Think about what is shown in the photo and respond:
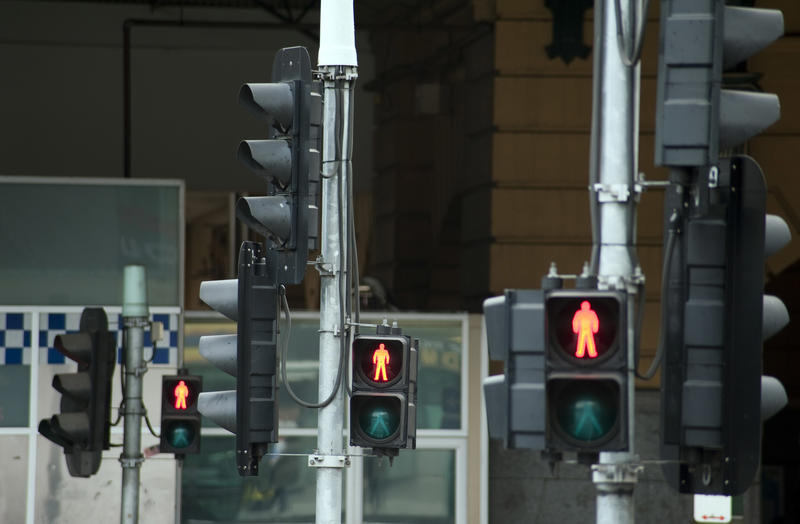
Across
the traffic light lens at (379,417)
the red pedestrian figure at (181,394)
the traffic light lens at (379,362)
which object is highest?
the traffic light lens at (379,362)

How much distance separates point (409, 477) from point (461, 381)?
4.31 ft

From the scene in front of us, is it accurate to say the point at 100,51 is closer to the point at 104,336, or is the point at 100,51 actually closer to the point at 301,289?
the point at 301,289

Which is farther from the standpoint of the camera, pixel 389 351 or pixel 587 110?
pixel 587 110

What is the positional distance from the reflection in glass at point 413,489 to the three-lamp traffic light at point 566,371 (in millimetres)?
13142

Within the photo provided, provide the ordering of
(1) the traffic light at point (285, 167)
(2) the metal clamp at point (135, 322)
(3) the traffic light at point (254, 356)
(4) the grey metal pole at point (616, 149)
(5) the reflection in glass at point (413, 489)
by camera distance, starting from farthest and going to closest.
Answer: (5) the reflection in glass at point (413, 489)
(2) the metal clamp at point (135, 322)
(3) the traffic light at point (254, 356)
(1) the traffic light at point (285, 167)
(4) the grey metal pole at point (616, 149)

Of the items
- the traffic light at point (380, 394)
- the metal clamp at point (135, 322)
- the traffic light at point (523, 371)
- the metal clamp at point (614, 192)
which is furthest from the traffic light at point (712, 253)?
the metal clamp at point (135, 322)

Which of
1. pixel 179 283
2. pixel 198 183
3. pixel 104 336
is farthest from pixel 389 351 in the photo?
pixel 198 183

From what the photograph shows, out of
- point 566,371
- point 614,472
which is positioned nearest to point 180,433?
point 614,472

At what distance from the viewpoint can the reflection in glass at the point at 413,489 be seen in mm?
18719

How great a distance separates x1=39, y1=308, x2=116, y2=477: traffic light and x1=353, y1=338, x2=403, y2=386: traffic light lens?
17.1ft

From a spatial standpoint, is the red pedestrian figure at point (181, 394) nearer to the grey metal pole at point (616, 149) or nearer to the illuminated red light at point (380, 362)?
the illuminated red light at point (380, 362)

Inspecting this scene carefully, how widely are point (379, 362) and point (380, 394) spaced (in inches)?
7.1

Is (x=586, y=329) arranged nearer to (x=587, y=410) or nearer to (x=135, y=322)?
(x=587, y=410)

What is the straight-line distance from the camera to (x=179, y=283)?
18.3 meters
